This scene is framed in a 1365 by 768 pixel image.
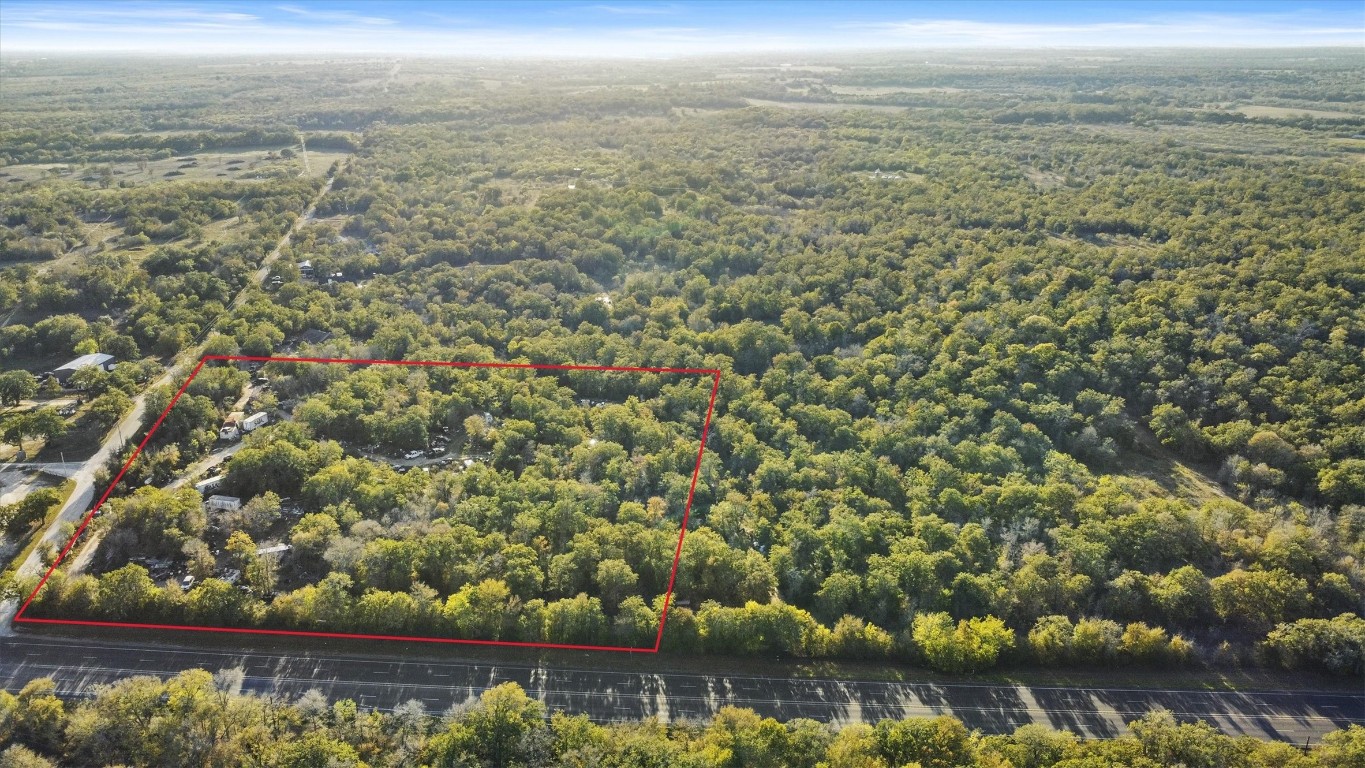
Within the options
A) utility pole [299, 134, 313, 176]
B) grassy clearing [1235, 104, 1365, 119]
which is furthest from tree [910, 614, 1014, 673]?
grassy clearing [1235, 104, 1365, 119]

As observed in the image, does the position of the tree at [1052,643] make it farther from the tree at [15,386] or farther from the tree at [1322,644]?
the tree at [15,386]

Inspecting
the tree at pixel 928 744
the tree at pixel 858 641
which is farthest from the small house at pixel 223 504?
the tree at pixel 928 744

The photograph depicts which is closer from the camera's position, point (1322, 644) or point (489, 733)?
point (489, 733)

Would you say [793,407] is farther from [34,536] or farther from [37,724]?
[34,536]

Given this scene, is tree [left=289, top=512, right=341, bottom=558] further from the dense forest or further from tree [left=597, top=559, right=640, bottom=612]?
tree [left=597, top=559, right=640, bottom=612]

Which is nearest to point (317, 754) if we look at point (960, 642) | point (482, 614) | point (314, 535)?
Answer: point (482, 614)

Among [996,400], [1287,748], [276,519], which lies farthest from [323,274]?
[1287,748]

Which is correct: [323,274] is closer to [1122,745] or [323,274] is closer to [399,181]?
[399,181]
